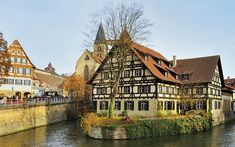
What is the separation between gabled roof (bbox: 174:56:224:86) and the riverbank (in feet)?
44.2

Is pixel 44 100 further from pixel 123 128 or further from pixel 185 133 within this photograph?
pixel 185 133

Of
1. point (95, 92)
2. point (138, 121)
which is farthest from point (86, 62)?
point (138, 121)

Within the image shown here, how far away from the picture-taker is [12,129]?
3950 centimetres

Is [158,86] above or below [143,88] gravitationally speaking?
above

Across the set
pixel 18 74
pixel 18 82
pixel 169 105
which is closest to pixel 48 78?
pixel 18 82

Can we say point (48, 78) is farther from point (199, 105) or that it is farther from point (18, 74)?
point (199, 105)

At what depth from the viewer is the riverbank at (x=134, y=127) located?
3391cm

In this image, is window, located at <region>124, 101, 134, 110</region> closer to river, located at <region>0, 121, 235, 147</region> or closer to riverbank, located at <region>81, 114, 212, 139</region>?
riverbank, located at <region>81, 114, 212, 139</region>

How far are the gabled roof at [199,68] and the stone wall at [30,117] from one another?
73.2 feet

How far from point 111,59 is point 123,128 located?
1414 centimetres

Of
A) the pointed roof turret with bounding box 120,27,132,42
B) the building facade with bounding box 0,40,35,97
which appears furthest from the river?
the building facade with bounding box 0,40,35,97

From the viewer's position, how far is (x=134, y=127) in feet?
113

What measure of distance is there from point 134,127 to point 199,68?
2412 centimetres

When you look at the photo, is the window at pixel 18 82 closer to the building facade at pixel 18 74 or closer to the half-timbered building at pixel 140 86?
the building facade at pixel 18 74
